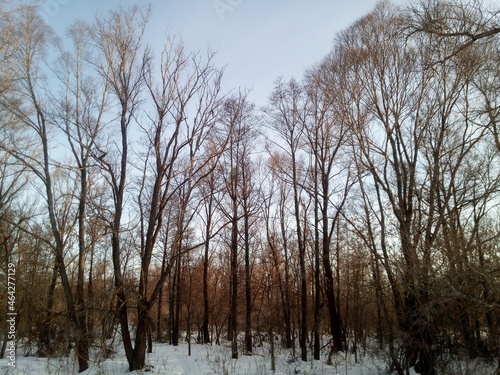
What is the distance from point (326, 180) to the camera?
13.6 metres

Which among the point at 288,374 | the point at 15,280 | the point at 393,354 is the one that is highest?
the point at 15,280

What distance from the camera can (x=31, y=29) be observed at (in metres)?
9.22

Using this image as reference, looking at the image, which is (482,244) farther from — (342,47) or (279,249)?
(279,249)

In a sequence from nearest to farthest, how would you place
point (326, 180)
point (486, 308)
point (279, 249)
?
1. point (486, 308)
2. point (326, 180)
3. point (279, 249)

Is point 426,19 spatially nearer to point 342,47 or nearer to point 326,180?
point 342,47

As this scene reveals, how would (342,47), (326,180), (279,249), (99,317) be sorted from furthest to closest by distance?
(279,249)
(326,180)
(342,47)
(99,317)

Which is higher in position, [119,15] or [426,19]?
[119,15]

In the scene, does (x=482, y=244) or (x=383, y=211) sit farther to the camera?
(x=383, y=211)

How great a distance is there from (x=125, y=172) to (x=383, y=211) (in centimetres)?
Answer: 807

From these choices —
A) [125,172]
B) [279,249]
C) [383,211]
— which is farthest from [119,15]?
[279,249]

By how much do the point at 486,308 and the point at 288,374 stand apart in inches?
270

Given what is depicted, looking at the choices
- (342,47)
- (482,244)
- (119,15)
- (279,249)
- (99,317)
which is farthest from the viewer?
(279,249)

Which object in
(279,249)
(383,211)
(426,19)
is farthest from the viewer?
(279,249)

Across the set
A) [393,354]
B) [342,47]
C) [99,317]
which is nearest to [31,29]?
[99,317]
